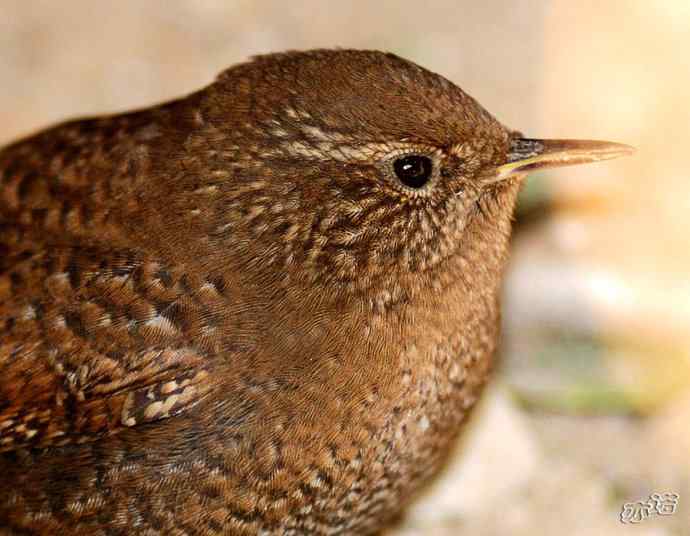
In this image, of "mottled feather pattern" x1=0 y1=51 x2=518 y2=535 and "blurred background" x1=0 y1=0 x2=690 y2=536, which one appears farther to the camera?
"blurred background" x1=0 y1=0 x2=690 y2=536

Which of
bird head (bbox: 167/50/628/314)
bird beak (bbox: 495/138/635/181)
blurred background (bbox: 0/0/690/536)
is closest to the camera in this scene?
bird head (bbox: 167/50/628/314)

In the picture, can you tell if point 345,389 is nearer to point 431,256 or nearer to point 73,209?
point 431,256

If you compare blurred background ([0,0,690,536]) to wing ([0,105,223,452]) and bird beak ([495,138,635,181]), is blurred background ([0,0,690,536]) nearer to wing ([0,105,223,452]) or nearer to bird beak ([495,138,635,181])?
bird beak ([495,138,635,181])

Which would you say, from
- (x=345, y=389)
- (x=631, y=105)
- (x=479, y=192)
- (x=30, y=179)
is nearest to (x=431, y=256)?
(x=479, y=192)

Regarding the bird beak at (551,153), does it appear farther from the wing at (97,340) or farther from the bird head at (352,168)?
the wing at (97,340)

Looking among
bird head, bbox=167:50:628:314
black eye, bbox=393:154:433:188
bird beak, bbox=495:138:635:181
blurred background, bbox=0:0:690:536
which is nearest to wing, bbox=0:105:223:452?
bird head, bbox=167:50:628:314

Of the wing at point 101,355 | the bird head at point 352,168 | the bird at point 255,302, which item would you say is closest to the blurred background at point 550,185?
the bird at point 255,302
